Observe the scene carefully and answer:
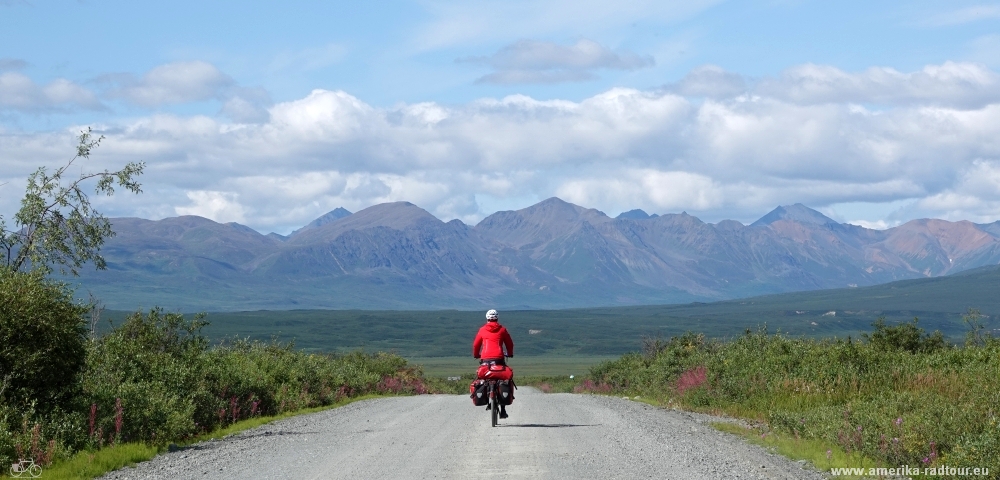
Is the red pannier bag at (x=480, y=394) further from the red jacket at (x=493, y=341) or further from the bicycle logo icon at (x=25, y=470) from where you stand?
the bicycle logo icon at (x=25, y=470)

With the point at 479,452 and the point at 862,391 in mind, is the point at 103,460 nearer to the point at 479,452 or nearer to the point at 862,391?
the point at 479,452

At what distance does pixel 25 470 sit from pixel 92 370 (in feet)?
20.0

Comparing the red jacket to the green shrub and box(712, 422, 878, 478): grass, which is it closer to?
box(712, 422, 878, 478): grass

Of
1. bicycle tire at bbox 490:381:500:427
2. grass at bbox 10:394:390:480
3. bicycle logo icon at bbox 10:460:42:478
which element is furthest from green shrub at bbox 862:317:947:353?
bicycle logo icon at bbox 10:460:42:478

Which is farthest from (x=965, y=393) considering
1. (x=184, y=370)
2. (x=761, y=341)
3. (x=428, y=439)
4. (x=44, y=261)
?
(x=44, y=261)

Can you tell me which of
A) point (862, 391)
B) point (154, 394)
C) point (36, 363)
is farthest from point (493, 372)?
point (862, 391)

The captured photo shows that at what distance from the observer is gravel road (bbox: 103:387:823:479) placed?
1541 centimetres

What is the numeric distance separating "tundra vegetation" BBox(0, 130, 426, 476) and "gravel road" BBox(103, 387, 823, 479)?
111 centimetres

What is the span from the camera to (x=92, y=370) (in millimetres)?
21516

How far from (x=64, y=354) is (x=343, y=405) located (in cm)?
1846

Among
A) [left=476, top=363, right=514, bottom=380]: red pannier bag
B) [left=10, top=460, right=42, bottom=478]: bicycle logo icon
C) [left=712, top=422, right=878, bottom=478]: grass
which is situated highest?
[left=476, top=363, right=514, bottom=380]: red pannier bag

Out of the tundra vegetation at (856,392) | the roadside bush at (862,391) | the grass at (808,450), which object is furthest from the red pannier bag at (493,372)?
the roadside bush at (862,391)

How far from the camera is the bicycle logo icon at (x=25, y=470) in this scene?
50.3 feet

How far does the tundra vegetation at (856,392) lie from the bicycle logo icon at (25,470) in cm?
1238
